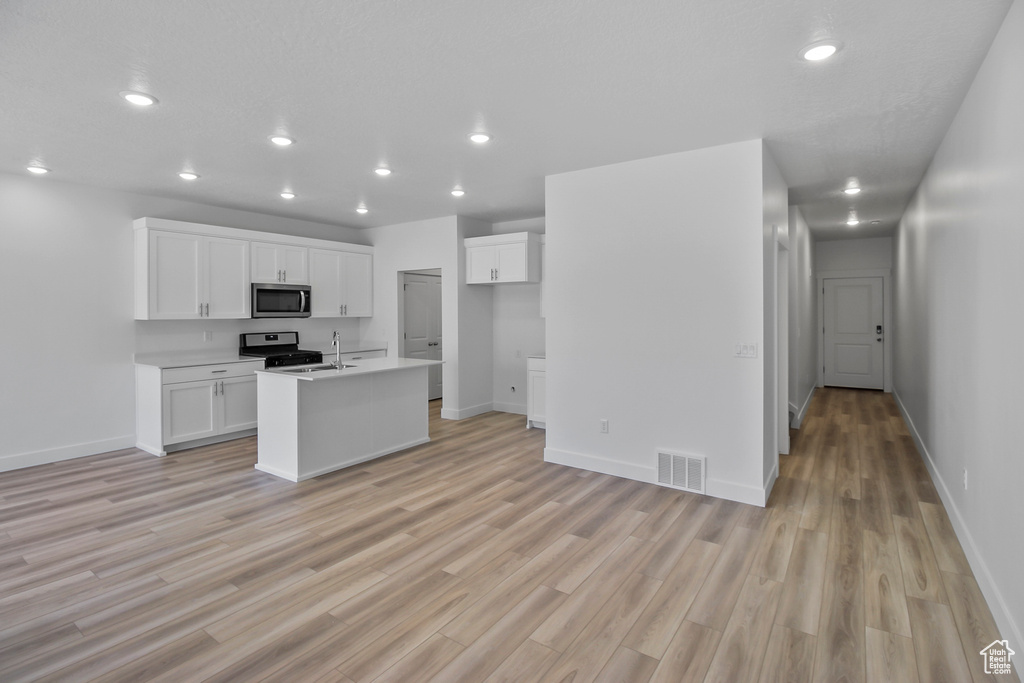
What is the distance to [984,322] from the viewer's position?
8.36 feet

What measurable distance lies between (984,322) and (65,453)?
271 inches

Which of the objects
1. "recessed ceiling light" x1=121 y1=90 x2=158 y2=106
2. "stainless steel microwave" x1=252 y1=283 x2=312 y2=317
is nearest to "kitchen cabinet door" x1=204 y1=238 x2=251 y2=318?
"stainless steel microwave" x1=252 y1=283 x2=312 y2=317

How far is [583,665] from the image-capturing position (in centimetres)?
204

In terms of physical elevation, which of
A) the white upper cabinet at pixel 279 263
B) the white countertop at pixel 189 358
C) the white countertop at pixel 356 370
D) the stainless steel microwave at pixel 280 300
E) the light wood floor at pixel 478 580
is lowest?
the light wood floor at pixel 478 580

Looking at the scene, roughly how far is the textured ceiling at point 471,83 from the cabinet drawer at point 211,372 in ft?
5.91

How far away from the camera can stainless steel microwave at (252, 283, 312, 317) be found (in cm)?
592

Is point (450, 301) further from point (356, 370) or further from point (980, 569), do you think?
point (980, 569)

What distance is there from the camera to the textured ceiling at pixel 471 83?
83.8 inches

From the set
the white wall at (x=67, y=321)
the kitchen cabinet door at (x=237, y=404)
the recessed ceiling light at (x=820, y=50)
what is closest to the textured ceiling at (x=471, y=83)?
the recessed ceiling light at (x=820, y=50)

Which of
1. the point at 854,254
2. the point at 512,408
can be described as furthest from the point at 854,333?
the point at 512,408

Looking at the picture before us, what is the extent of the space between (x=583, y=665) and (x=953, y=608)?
1.75m

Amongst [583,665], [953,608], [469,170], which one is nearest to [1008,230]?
[953,608]

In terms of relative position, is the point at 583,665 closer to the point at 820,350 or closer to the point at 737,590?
the point at 737,590

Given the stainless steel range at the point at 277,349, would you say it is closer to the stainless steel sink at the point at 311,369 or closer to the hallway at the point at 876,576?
the stainless steel sink at the point at 311,369
